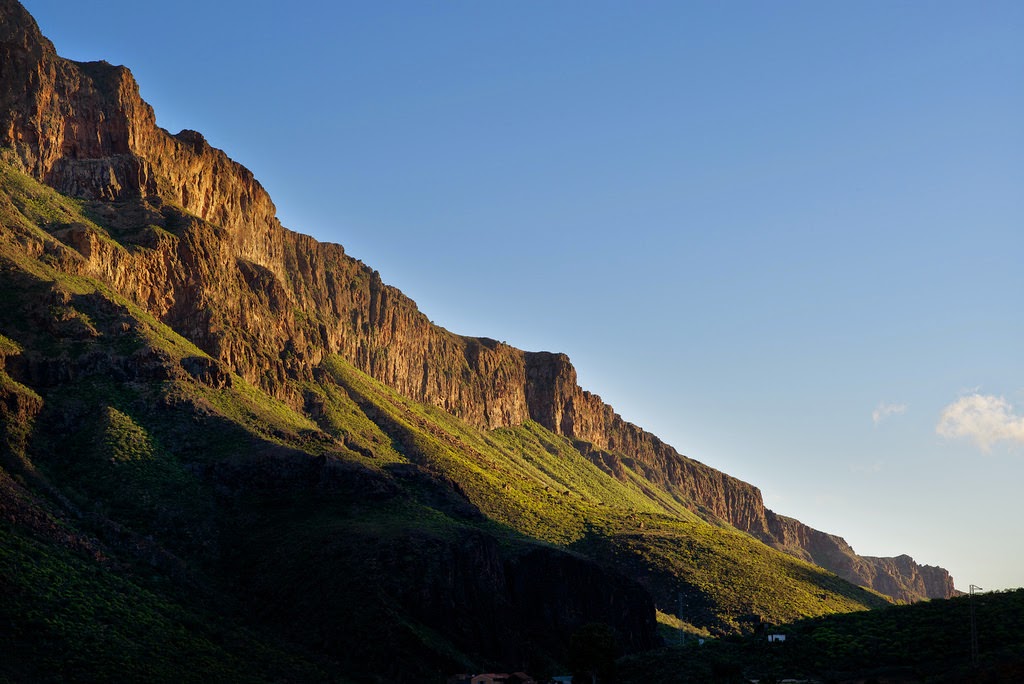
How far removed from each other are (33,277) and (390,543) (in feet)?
170

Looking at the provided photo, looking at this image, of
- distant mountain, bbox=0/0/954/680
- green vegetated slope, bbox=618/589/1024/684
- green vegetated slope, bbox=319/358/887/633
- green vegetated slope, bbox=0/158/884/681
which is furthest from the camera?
green vegetated slope, bbox=319/358/887/633

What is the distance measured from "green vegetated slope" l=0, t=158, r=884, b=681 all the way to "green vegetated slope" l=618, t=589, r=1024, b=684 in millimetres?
24882

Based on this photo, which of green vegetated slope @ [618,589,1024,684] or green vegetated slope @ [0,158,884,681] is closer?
green vegetated slope @ [618,589,1024,684]

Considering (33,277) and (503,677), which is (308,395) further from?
(503,677)

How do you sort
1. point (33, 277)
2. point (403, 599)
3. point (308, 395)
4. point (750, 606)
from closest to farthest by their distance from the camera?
point (403, 599)
point (33, 277)
point (750, 606)
point (308, 395)

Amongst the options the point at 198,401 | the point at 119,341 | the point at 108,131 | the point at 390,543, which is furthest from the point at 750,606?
the point at 108,131

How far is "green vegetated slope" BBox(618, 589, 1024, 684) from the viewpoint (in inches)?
3073

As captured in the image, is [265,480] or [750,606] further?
[750,606]

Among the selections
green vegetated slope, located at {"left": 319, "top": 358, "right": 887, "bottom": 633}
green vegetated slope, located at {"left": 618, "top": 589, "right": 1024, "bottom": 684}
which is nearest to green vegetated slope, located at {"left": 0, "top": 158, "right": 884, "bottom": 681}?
green vegetated slope, located at {"left": 319, "top": 358, "right": 887, "bottom": 633}

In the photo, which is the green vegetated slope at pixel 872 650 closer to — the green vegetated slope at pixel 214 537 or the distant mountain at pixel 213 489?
the green vegetated slope at pixel 214 537

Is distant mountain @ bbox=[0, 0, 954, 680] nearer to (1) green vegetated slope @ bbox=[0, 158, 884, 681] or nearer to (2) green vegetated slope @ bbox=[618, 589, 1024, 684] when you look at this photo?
(1) green vegetated slope @ bbox=[0, 158, 884, 681]

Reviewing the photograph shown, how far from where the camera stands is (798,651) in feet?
286

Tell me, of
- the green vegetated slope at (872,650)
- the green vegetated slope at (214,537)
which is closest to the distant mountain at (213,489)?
the green vegetated slope at (214,537)

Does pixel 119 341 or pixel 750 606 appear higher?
pixel 119 341
